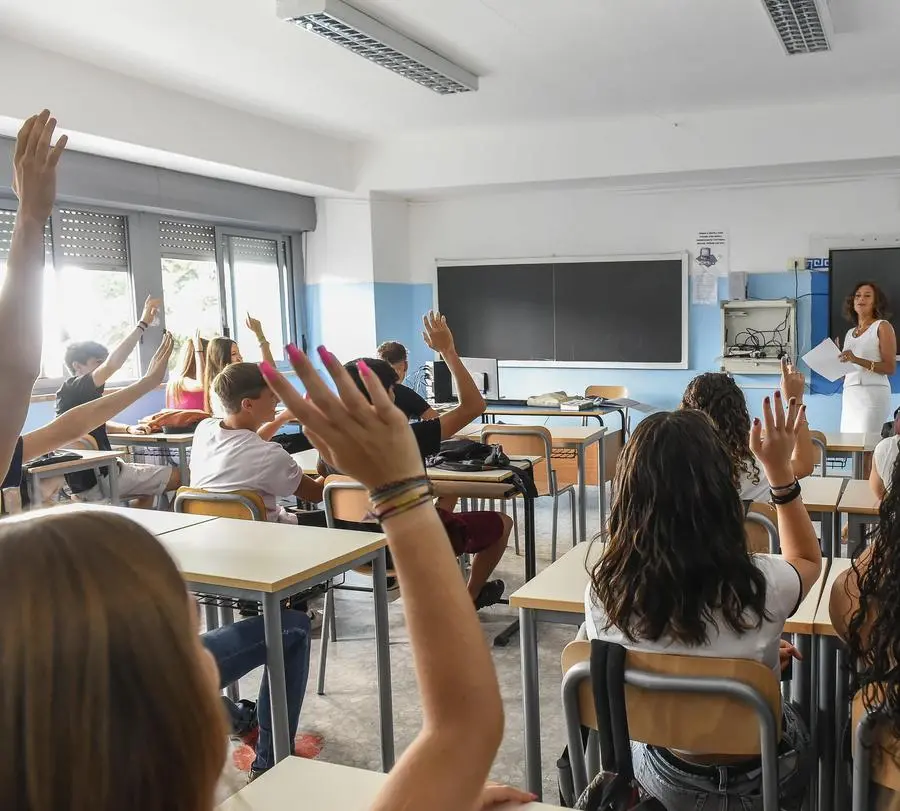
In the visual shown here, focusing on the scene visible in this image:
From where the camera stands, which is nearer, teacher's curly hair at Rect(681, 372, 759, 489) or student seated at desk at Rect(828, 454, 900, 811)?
student seated at desk at Rect(828, 454, 900, 811)

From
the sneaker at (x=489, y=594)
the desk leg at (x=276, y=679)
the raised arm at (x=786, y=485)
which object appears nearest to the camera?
the raised arm at (x=786, y=485)

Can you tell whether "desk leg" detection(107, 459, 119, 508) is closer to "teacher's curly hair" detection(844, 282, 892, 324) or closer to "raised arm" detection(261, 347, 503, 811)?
"raised arm" detection(261, 347, 503, 811)

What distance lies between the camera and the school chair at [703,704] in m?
1.46

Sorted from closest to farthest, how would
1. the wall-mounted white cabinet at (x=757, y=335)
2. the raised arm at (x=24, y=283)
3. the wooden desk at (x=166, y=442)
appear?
the raised arm at (x=24, y=283) → the wooden desk at (x=166, y=442) → the wall-mounted white cabinet at (x=757, y=335)

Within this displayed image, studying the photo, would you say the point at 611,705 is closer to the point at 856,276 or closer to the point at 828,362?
the point at 828,362

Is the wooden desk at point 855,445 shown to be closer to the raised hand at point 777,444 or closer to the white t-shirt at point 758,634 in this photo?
the raised hand at point 777,444

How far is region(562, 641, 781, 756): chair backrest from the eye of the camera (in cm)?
146

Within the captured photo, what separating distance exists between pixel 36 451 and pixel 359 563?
0.88 m

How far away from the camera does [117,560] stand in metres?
0.58

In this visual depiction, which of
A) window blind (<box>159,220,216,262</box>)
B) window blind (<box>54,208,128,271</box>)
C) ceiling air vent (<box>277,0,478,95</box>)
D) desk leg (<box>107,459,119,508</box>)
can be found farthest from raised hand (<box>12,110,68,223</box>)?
window blind (<box>159,220,216,262</box>)

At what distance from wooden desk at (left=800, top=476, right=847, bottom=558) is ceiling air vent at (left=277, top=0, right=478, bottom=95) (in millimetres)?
3080

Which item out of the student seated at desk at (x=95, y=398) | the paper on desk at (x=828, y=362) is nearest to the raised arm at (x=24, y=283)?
the student seated at desk at (x=95, y=398)

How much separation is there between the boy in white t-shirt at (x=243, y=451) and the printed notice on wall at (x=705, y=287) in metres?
5.09

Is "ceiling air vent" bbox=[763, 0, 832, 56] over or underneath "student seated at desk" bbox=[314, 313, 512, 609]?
over
